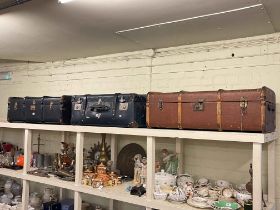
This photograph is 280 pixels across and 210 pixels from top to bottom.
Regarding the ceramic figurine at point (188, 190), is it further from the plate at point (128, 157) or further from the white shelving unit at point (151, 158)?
the plate at point (128, 157)

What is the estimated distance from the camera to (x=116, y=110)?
2816 millimetres

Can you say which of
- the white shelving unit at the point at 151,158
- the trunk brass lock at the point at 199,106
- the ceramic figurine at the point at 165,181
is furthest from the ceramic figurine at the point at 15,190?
→ the trunk brass lock at the point at 199,106

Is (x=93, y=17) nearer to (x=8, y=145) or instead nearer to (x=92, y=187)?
(x=92, y=187)

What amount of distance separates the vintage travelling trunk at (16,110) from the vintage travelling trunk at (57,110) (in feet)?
1.57

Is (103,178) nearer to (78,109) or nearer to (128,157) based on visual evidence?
(128,157)

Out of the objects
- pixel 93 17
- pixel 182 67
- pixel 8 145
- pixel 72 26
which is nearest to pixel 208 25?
pixel 182 67

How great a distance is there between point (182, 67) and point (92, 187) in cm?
169

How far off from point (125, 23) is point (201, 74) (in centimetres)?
111

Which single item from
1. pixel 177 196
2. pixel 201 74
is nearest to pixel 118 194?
pixel 177 196

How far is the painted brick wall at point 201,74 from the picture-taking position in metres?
2.79

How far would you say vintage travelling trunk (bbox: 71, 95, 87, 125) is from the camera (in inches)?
121

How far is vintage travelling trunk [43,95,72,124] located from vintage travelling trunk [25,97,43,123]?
0.09 m

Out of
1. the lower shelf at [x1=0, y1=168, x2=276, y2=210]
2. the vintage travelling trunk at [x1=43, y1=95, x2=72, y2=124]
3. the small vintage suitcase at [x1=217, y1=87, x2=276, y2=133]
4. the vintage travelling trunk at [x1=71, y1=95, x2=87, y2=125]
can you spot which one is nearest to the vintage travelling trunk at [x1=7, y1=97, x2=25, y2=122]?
the vintage travelling trunk at [x1=43, y1=95, x2=72, y2=124]

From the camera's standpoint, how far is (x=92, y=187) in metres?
2.91
